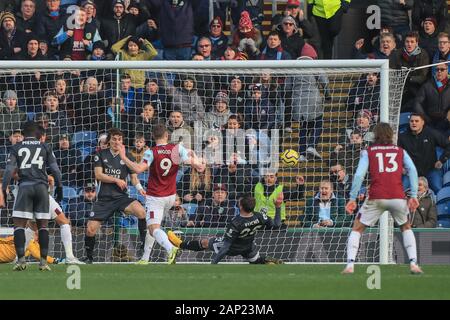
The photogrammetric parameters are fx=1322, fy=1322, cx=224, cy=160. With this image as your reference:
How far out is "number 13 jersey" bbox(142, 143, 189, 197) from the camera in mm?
19047

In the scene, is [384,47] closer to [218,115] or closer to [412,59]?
[412,59]

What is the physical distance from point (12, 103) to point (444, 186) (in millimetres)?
7176

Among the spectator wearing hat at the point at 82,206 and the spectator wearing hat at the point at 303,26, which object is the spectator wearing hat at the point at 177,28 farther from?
the spectator wearing hat at the point at 82,206

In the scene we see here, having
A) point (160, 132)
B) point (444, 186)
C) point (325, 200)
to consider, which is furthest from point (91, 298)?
point (444, 186)

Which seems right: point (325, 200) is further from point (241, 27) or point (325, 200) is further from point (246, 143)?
point (241, 27)

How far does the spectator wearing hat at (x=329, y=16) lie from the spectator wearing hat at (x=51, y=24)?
175 inches

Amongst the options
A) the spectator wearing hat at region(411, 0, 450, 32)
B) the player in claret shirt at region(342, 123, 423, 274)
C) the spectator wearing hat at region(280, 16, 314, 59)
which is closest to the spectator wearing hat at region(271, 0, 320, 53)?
the spectator wearing hat at region(280, 16, 314, 59)

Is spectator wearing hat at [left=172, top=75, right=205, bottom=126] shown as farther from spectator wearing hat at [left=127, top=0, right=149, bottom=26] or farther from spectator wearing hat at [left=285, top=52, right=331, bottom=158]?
spectator wearing hat at [left=127, top=0, right=149, bottom=26]

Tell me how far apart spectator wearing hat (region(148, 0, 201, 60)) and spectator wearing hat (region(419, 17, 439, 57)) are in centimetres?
404

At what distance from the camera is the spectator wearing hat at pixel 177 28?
75.9 ft

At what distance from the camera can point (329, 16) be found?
23.2 meters

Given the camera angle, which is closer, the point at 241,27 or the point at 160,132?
the point at 160,132

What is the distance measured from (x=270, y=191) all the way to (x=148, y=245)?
2502 millimetres

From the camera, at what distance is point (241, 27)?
23.1m
